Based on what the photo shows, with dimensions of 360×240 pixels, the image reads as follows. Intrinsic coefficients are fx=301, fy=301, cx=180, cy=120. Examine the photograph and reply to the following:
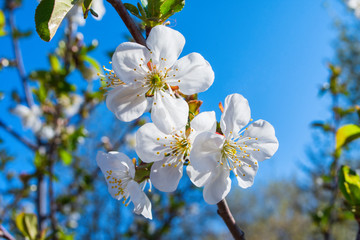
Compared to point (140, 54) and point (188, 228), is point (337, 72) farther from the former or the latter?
point (188, 228)

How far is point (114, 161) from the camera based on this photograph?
79cm

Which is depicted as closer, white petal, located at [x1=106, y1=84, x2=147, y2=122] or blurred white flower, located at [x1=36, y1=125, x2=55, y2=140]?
white petal, located at [x1=106, y1=84, x2=147, y2=122]

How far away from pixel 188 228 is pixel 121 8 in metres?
8.81

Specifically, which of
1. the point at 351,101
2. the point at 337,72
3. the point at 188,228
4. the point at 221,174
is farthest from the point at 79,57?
the point at 351,101

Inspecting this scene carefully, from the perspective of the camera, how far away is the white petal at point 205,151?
61cm

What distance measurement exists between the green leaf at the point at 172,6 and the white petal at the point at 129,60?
10cm

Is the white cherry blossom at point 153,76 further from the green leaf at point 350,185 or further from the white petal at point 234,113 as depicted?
the green leaf at point 350,185

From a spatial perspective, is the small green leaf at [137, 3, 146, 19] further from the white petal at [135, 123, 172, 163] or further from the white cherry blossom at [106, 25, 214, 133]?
the white petal at [135, 123, 172, 163]

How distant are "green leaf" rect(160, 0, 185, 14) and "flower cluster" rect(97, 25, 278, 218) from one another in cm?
6

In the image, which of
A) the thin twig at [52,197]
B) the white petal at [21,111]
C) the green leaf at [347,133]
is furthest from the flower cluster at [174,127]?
the white petal at [21,111]

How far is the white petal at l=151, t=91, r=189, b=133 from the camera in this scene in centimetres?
65

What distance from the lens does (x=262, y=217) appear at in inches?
500

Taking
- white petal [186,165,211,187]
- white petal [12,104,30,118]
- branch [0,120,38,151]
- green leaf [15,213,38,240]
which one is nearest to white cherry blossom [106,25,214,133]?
white petal [186,165,211,187]

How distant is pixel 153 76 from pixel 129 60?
0.08 m
